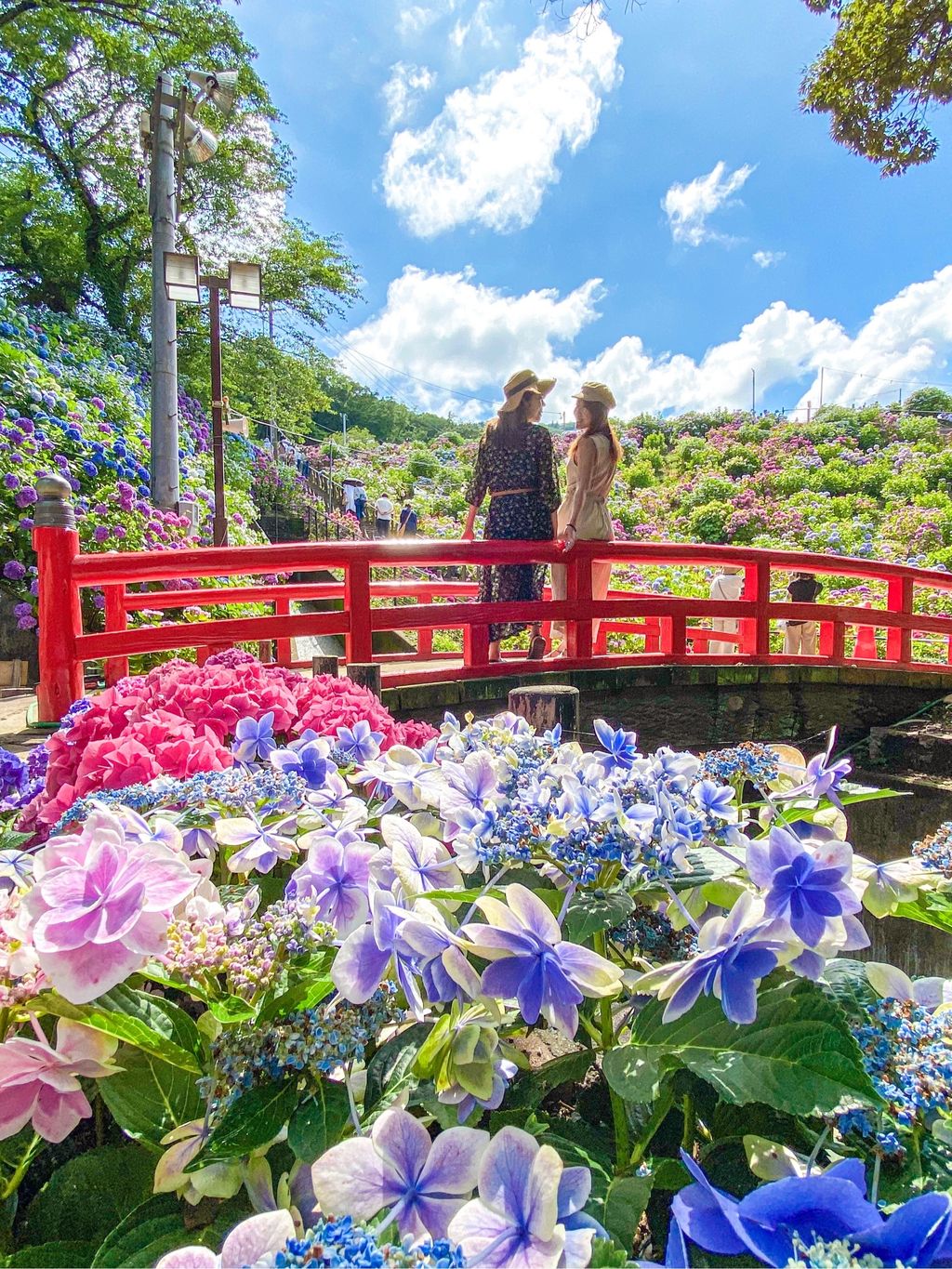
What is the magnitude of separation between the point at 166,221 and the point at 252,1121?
1030 cm

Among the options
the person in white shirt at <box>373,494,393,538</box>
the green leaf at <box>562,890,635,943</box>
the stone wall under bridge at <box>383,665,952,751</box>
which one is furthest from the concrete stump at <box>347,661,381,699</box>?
the person in white shirt at <box>373,494,393,538</box>

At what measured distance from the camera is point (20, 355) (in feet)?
28.2

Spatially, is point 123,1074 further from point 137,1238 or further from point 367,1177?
point 367,1177

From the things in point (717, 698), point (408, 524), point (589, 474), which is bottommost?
point (717, 698)

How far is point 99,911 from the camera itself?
0.55 m

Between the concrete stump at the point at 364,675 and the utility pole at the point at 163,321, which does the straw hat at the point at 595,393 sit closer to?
the concrete stump at the point at 364,675

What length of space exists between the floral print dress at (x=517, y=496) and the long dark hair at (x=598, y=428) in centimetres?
23

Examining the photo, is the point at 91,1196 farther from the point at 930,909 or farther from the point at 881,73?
the point at 881,73

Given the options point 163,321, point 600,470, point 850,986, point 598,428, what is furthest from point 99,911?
point 163,321

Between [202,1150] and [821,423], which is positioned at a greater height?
[821,423]

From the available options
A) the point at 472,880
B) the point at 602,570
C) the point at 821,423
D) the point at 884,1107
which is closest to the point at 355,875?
the point at 472,880

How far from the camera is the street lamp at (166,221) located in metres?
8.34

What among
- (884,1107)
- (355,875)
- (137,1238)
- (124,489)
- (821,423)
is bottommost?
(137,1238)

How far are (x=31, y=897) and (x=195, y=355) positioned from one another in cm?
→ 1797
